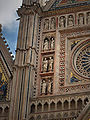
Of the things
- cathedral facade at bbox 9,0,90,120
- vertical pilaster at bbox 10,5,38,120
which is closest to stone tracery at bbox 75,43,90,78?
cathedral facade at bbox 9,0,90,120

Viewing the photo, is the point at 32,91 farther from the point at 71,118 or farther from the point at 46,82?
the point at 71,118

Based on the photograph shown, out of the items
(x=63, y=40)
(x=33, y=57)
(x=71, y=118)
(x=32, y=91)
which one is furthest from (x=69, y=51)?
(x=71, y=118)

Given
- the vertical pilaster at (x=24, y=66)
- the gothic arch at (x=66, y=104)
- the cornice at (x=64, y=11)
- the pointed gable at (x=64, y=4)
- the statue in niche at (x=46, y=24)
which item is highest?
the pointed gable at (x=64, y=4)

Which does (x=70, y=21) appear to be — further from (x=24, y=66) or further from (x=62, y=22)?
(x=24, y=66)

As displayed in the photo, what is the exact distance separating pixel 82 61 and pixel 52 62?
153cm

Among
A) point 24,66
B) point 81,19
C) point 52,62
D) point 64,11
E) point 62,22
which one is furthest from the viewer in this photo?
point 64,11

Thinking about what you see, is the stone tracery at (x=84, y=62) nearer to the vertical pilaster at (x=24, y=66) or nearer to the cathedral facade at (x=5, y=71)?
the vertical pilaster at (x=24, y=66)

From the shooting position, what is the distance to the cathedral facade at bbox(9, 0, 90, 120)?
621 inches

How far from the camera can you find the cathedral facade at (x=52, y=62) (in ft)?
51.7

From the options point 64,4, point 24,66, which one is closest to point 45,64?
point 24,66

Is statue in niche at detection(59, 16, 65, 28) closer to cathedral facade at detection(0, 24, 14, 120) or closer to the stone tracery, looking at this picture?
the stone tracery

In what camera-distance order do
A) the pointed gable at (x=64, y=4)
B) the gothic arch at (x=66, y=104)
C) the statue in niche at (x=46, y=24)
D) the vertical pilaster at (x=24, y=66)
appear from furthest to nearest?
the pointed gable at (x=64, y=4), the statue in niche at (x=46, y=24), the vertical pilaster at (x=24, y=66), the gothic arch at (x=66, y=104)

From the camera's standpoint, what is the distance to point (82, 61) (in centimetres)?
1781

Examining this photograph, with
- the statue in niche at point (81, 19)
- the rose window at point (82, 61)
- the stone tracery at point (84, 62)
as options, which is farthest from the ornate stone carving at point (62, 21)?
the stone tracery at point (84, 62)
